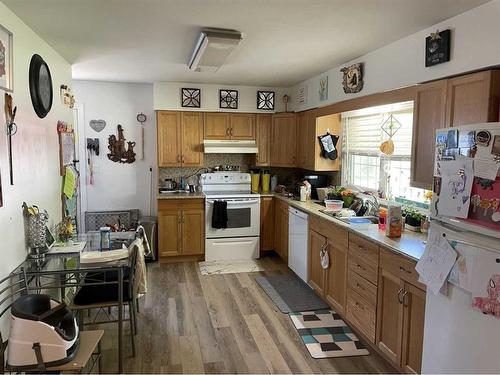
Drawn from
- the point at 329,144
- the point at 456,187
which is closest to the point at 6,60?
the point at 456,187

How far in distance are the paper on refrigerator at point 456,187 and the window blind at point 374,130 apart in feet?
4.97

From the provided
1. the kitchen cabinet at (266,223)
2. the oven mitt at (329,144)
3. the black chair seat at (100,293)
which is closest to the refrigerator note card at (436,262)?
the black chair seat at (100,293)

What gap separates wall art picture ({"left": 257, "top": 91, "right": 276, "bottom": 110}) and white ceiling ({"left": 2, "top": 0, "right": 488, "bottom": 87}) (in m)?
1.30

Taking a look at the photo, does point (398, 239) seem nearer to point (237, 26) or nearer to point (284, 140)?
point (237, 26)

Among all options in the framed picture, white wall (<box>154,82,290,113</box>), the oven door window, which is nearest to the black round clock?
the framed picture

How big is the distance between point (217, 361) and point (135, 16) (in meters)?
2.45

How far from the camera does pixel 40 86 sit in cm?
286

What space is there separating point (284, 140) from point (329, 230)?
2135 millimetres

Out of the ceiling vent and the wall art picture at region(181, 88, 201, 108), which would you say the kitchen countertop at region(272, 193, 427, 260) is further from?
the wall art picture at region(181, 88, 201, 108)

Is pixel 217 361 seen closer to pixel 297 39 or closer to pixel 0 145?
pixel 0 145

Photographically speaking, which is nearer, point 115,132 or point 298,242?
point 298,242

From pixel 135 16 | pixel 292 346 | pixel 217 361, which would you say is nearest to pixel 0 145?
pixel 135 16

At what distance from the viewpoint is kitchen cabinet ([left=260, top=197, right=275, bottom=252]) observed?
5133 millimetres

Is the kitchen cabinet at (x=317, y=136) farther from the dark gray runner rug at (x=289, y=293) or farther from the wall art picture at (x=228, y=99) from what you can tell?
the dark gray runner rug at (x=289, y=293)
